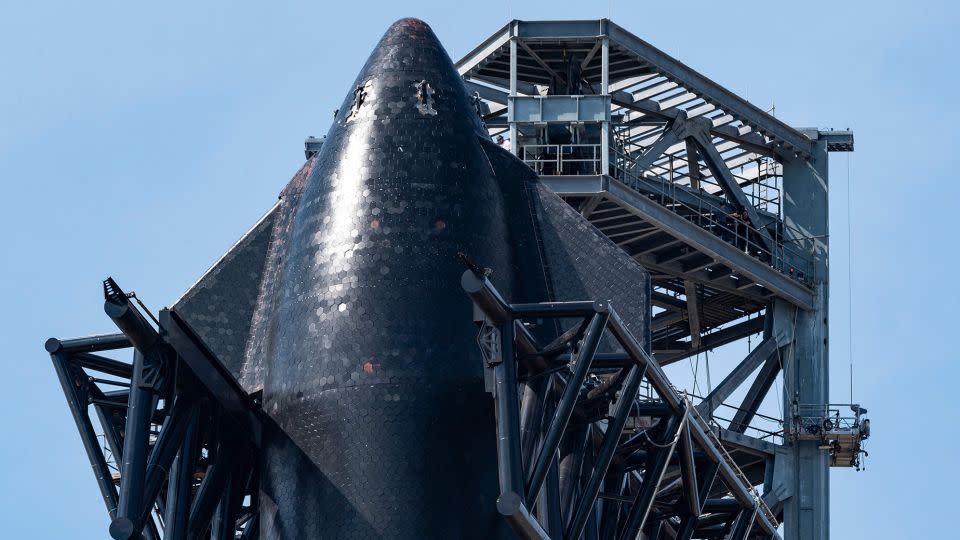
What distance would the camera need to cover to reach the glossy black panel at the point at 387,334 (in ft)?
125

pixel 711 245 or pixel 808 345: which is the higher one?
pixel 711 245

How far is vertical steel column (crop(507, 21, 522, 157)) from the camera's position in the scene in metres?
64.1

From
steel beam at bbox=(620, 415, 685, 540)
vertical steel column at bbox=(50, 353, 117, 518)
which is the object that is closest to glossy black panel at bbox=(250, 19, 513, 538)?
vertical steel column at bbox=(50, 353, 117, 518)

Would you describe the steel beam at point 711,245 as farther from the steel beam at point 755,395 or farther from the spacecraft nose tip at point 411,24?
the spacecraft nose tip at point 411,24

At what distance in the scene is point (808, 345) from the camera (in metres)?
69.8

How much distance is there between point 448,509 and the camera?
125 ft

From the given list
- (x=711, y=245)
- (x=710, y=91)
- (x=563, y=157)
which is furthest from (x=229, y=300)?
(x=710, y=91)

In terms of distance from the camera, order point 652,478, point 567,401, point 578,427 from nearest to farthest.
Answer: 1. point 567,401
2. point 578,427
3. point 652,478

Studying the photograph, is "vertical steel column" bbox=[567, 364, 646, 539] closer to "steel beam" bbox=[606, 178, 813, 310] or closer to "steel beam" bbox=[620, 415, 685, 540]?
"steel beam" bbox=[620, 415, 685, 540]

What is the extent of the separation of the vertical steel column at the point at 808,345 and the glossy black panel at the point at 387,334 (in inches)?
1123

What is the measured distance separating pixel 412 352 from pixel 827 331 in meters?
33.2

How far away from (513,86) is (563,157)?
238 centimetres

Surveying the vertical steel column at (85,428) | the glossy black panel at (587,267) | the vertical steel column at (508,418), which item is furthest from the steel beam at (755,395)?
the vertical steel column at (508,418)

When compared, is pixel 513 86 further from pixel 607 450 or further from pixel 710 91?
pixel 607 450
